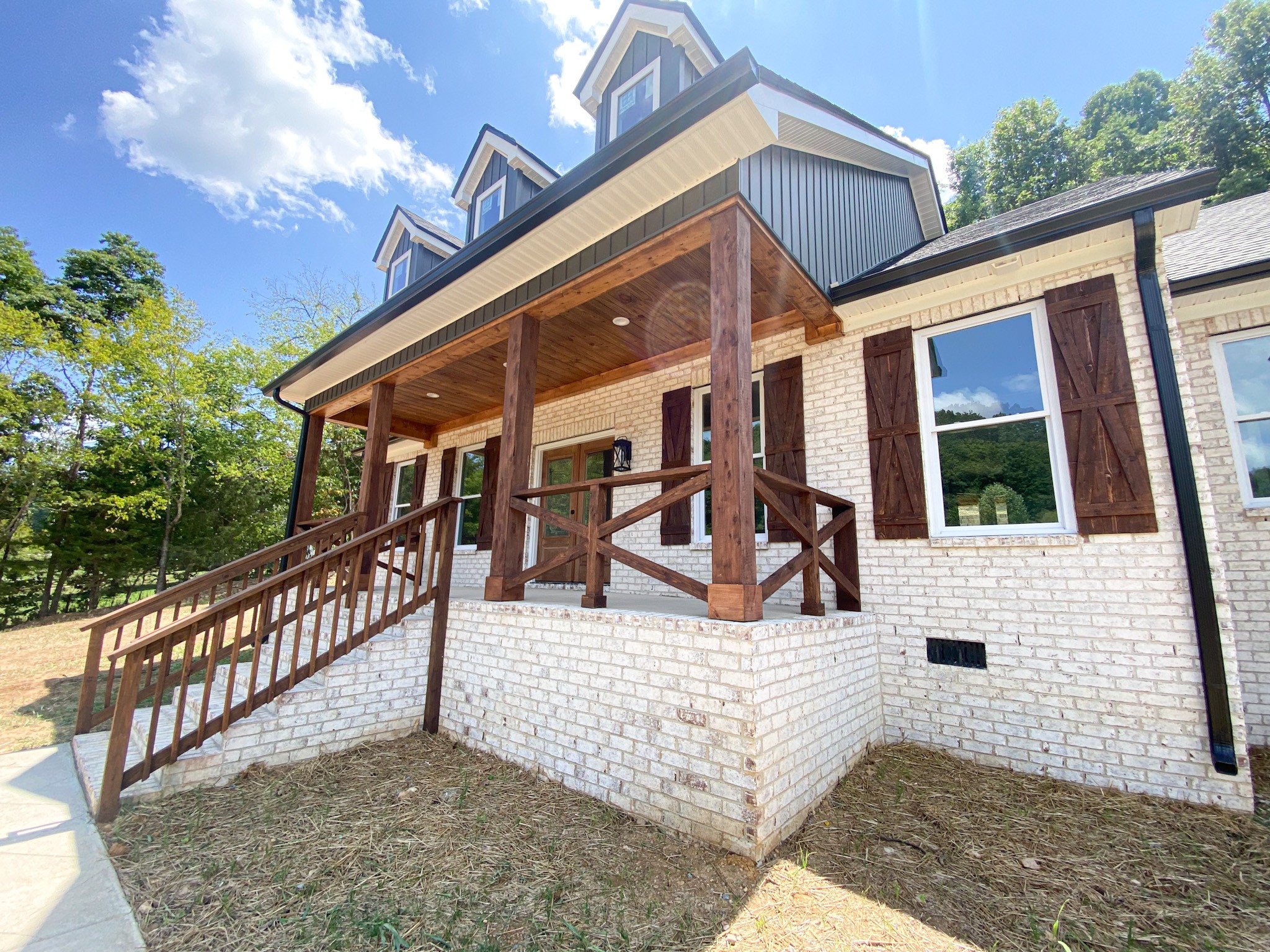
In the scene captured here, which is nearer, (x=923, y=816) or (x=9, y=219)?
(x=923, y=816)

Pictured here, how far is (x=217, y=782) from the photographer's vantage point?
3143 mm

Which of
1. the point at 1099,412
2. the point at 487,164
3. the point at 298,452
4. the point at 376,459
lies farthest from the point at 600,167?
the point at 298,452

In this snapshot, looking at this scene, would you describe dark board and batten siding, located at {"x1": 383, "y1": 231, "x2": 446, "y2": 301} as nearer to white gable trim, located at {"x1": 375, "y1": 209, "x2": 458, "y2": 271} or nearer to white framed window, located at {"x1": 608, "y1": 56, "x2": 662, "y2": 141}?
white gable trim, located at {"x1": 375, "y1": 209, "x2": 458, "y2": 271}

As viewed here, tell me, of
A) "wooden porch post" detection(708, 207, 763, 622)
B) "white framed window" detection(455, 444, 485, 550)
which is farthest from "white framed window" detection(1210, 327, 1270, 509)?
"white framed window" detection(455, 444, 485, 550)

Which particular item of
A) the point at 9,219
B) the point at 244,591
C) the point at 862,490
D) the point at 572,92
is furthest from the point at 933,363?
the point at 9,219

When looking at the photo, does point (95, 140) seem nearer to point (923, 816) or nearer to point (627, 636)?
point (627, 636)

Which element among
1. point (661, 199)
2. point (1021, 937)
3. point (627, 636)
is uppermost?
point (661, 199)

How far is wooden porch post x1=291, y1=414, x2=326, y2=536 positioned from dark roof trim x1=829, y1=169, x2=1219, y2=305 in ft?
22.2

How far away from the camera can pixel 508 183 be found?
6.71 meters

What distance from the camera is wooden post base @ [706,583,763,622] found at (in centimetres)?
266

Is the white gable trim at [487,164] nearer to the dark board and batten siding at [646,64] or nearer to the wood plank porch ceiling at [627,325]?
the dark board and batten siding at [646,64]

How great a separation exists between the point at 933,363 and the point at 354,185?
1480 centimetres

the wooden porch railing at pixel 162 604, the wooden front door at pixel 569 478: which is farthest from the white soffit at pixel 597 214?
the wooden front door at pixel 569 478

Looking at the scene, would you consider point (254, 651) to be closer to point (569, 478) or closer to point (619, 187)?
point (619, 187)
